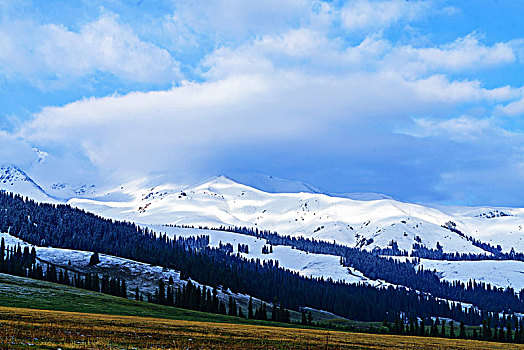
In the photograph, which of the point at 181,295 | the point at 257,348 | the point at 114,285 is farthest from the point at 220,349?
the point at 114,285

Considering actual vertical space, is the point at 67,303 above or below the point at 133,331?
below

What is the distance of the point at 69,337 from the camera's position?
129 ft

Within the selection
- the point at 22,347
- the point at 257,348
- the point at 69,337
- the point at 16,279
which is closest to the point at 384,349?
the point at 257,348

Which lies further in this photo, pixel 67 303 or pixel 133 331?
pixel 67 303

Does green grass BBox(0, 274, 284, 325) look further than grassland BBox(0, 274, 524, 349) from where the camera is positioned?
Yes

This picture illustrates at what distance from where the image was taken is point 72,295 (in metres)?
138

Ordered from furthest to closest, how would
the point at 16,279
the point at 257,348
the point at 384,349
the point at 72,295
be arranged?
the point at 16,279, the point at 72,295, the point at 384,349, the point at 257,348

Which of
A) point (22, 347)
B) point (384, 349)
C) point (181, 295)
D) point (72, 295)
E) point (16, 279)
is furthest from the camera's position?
point (181, 295)

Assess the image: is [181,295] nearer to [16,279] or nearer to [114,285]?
[114,285]

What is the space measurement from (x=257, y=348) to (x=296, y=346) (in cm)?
657

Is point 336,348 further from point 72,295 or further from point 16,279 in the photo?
point 16,279

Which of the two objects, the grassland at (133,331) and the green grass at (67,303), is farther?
the green grass at (67,303)

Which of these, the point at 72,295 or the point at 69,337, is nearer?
the point at 69,337

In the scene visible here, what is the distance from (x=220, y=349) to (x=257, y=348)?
4.72 metres
